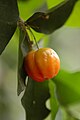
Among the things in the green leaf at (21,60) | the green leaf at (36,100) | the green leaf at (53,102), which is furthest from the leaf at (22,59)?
the green leaf at (53,102)

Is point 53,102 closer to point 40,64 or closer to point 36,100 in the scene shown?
point 36,100

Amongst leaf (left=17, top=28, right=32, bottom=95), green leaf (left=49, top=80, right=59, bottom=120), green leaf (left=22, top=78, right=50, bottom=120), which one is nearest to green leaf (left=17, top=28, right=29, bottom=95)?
leaf (left=17, top=28, right=32, bottom=95)

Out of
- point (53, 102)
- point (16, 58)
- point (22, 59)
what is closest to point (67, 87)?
point (53, 102)

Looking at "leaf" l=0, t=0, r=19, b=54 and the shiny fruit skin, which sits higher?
"leaf" l=0, t=0, r=19, b=54

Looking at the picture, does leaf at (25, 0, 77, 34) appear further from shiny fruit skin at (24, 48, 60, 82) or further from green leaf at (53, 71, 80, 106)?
green leaf at (53, 71, 80, 106)

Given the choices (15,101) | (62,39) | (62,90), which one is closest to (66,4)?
(62,90)

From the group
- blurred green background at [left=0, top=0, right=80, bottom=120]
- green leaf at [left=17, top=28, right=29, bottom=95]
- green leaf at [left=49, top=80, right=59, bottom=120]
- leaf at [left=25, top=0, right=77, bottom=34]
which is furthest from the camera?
blurred green background at [left=0, top=0, right=80, bottom=120]
